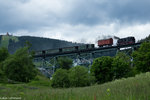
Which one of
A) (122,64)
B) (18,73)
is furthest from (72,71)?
(122,64)

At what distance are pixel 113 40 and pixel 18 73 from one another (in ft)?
128

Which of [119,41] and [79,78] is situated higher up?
[119,41]

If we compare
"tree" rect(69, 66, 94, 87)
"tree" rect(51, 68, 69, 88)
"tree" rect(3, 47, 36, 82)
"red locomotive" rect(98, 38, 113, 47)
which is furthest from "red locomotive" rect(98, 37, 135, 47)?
"tree" rect(3, 47, 36, 82)

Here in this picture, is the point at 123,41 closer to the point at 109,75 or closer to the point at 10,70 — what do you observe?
the point at 109,75

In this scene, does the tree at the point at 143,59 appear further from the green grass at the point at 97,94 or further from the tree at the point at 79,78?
the green grass at the point at 97,94

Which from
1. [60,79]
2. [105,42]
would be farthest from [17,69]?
[105,42]

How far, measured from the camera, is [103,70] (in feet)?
149

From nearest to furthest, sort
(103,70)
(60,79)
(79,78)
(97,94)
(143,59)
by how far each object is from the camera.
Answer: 1. (97,94)
2. (60,79)
3. (79,78)
4. (143,59)
5. (103,70)

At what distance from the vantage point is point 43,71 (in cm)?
7612

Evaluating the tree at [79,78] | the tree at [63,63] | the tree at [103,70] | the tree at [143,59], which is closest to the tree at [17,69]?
the tree at [79,78]

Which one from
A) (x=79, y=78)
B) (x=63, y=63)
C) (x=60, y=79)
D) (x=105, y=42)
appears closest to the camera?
(x=60, y=79)

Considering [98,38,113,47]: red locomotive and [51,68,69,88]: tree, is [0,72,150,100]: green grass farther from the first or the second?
[98,38,113,47]: red locomotive

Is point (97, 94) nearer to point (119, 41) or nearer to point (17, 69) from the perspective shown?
point (17, 69)

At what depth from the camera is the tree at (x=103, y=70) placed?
145ft
